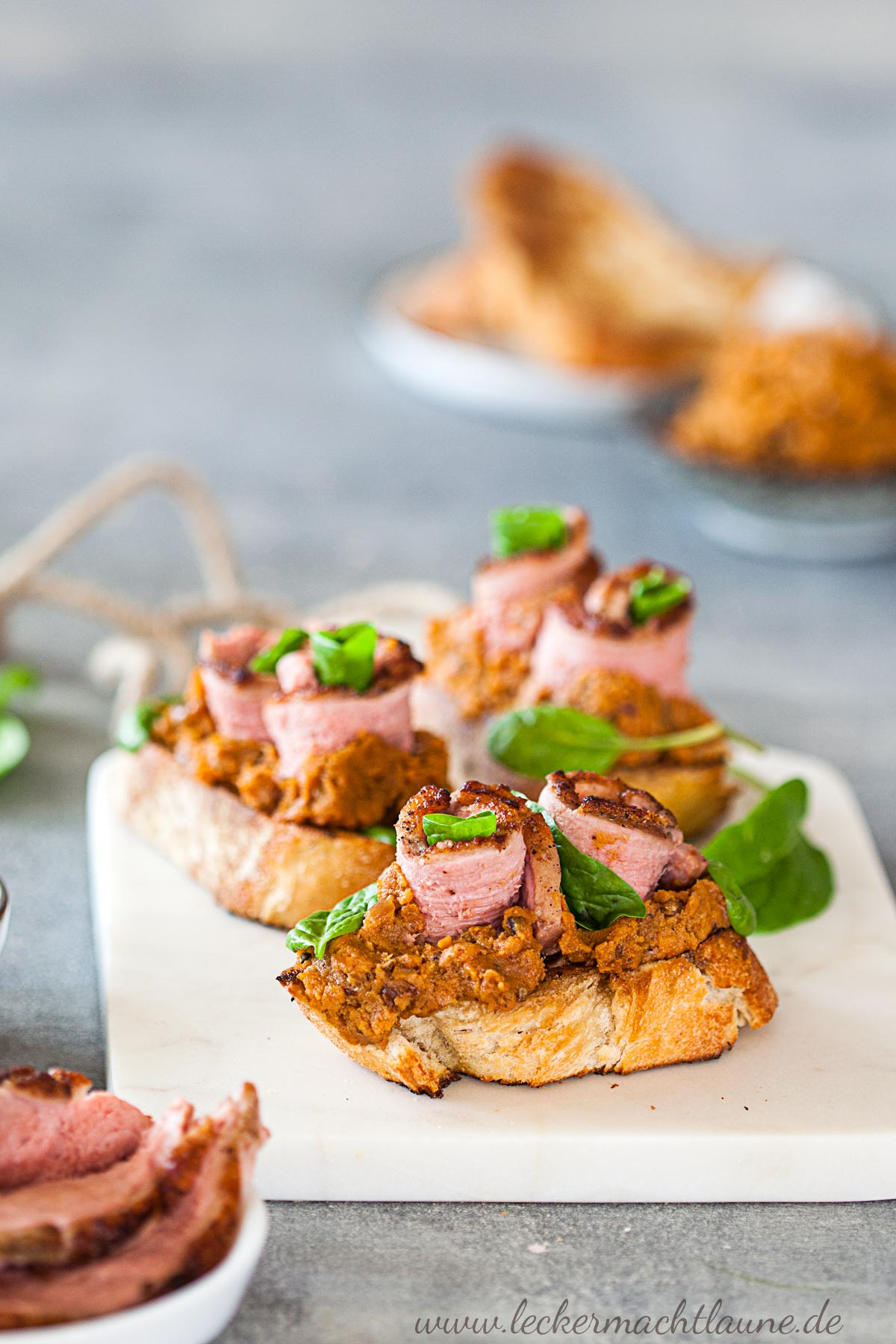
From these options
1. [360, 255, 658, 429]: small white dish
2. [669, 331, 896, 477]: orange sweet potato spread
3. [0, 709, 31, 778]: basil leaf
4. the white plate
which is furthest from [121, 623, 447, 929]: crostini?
[360, 255, 658, 429]: small white dish

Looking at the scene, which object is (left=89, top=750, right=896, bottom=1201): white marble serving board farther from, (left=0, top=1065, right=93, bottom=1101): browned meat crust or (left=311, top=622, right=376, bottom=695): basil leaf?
(left=311, top=622, right=376, bottom=695): basil leaf

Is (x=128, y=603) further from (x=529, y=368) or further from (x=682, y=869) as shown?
(x=529, y=368)

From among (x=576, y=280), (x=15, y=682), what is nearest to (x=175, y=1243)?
(x=15, y=682)

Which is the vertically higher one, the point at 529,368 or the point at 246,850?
the point at 246,850

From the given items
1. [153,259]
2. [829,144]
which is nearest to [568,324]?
[153,259]

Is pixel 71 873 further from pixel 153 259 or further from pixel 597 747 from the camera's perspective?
pixel 153 259

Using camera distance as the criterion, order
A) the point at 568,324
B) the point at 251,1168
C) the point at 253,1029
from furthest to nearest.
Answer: the point at 568,324 < the point at 253,1029 < the point at 251,1168
